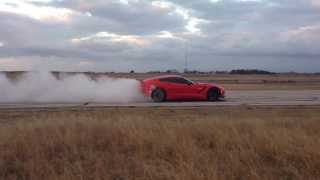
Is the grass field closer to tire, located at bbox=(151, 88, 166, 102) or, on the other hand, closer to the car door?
tire, located at bbox=(151, 88, 166, 102)

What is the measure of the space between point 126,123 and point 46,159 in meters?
4.02

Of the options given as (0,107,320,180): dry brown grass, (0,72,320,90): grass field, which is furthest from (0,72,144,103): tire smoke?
(0,107,320,180): dry brown grass

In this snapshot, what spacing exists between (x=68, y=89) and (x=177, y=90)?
264 inches

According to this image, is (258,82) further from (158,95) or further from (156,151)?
(156,151)

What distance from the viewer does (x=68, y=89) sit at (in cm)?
3531

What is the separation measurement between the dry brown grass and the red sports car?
15966 mm

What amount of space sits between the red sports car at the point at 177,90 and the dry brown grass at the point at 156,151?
1597 cm

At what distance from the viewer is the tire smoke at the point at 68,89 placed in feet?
111

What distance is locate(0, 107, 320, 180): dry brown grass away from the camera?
10.6 m

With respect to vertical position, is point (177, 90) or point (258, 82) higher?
point (177, 90)

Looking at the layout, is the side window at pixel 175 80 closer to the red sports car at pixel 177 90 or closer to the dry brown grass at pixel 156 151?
the red sports car at pixel 177 90

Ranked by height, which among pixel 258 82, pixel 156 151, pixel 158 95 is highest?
pixel 156 151

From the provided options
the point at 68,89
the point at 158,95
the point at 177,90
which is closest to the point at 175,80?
the point at 177,90

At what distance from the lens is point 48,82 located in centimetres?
3588
